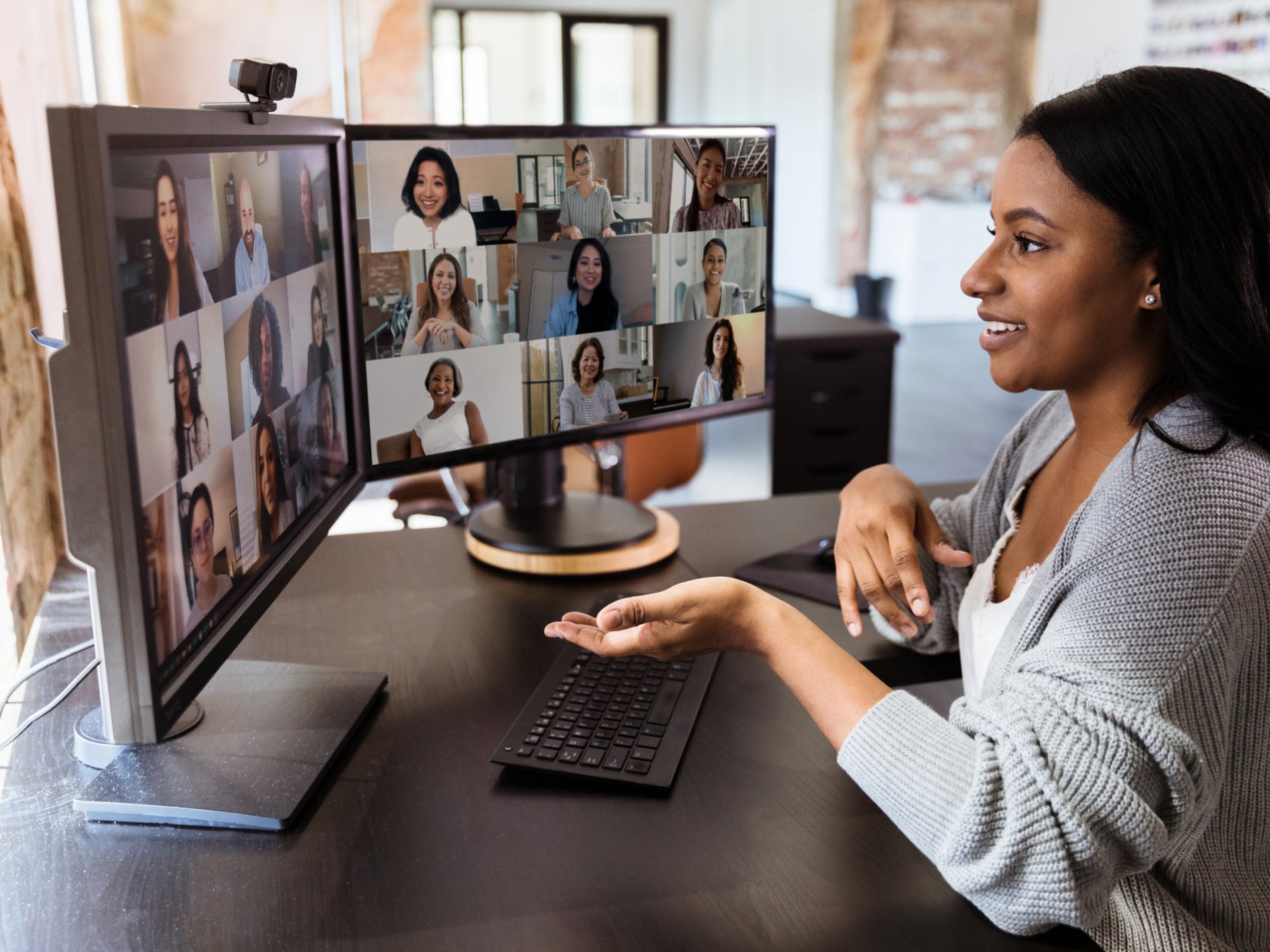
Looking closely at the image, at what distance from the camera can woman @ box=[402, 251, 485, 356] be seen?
1193mm

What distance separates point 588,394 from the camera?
135 cm

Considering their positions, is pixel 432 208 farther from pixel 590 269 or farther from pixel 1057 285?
pixel 1057 285

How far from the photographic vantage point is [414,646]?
116 cm

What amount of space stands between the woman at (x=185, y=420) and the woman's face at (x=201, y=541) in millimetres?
36

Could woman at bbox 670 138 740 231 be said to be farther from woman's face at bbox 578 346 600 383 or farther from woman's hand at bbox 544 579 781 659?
woman's hand at bbox 544 579 781 659

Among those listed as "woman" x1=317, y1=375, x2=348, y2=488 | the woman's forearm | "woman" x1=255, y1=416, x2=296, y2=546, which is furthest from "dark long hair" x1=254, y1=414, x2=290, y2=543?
the woman's forearm

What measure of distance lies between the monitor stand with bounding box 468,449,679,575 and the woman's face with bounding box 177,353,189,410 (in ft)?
2.13

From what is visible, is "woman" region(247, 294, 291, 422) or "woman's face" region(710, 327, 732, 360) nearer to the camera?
"woman" region(247, 294, 291, 422)

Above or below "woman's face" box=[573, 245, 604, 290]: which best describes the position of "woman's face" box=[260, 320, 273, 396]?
below

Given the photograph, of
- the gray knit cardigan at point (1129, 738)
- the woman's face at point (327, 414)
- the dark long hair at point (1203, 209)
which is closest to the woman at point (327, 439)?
the woman's face at point (327, 414)

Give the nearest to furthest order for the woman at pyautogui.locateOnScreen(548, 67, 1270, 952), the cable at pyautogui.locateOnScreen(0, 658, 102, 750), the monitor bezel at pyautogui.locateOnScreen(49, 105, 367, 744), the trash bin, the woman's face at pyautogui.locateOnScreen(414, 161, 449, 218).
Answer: the monitor bezel at pyautogui.locateOnScreen(49, 105, 367, 744)
the woman at pyautogui.locateOnScreen(548, 67, 1270, 952)
the cable at pyautogui.locateOnScreen(0, 658, 102, 750)
the woman's face at pyautogui.locateOnScreen(414, 161, 449, 218)
the trash bin

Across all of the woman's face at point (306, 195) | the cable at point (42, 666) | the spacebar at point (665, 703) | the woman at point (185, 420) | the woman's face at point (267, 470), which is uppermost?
the woman's face at point (306, 195)

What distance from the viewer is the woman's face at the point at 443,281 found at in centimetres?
119

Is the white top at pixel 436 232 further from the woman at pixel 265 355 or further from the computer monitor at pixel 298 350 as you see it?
the woman at pixel 265 355
